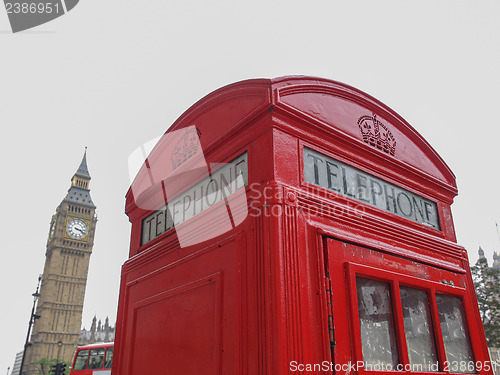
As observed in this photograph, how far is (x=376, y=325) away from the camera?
261 cm

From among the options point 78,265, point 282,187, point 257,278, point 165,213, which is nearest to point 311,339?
point 257,278

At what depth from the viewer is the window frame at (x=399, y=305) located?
7.97 feet

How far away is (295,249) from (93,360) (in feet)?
66.8

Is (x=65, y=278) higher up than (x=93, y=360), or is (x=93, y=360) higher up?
(x=65, y=278)

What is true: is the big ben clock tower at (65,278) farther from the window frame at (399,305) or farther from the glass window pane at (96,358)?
the window frame at (399,305)

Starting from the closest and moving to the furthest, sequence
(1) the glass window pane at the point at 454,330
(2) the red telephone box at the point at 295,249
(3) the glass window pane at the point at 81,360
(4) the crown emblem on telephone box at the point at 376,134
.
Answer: (2) the red telephone box at the point at 295,249, (1) the glass window pane at the point at 454,330, (4) the crown emblem on telephone box at the point at 376,134, (3) the glass window pane at the point at 81,360

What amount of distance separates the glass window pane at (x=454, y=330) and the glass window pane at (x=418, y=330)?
25cm

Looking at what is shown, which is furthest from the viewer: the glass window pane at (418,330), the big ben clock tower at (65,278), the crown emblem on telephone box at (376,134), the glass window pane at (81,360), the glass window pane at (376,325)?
the big ben clock tower at (65,278)

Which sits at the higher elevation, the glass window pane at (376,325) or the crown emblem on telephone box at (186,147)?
the crown emblem on telephone box at (186,147)

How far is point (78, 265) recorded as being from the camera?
8062cm

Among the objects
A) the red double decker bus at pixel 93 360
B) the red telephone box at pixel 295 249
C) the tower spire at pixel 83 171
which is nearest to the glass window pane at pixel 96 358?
the red double decker bus at pixel 93 360

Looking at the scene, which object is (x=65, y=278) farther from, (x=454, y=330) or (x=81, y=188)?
(x=454, y=330)

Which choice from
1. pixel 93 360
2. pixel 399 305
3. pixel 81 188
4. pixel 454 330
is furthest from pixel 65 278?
pixel 399 305

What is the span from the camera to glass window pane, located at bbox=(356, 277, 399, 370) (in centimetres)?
250
